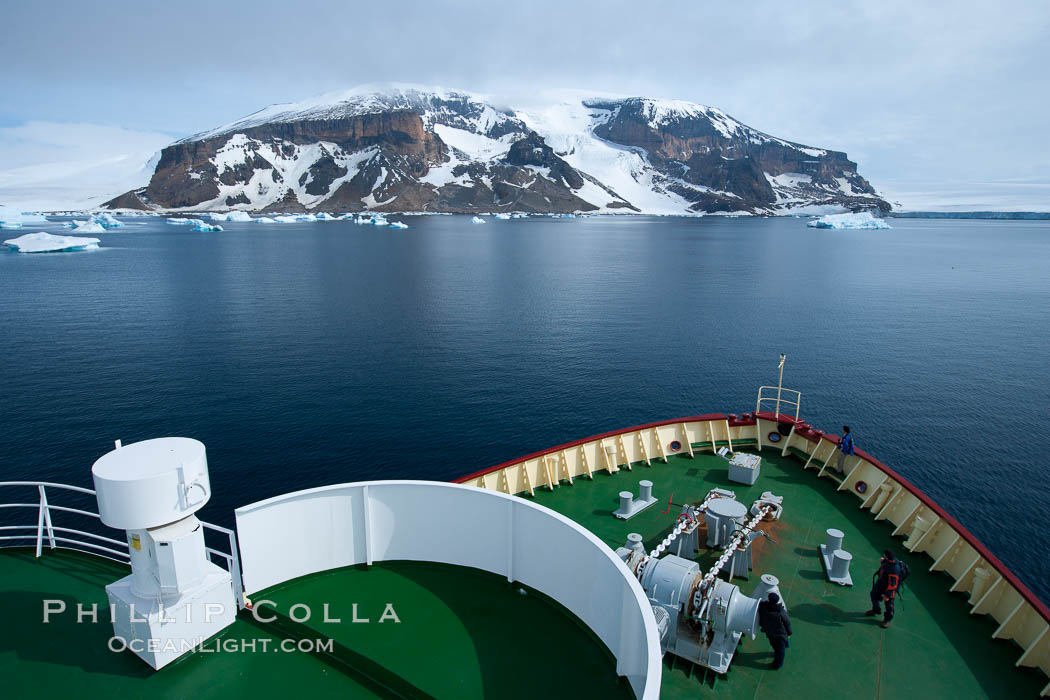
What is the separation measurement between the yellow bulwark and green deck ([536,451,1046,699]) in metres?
0.31

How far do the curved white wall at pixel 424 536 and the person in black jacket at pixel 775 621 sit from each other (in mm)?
3745

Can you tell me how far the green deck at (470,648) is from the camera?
23.2ft

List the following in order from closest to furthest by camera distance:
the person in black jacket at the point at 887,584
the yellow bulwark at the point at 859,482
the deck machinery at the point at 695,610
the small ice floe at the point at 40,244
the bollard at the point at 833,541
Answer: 1. the deck machinery at the point at 695,610
2. the yellow bulwark at the point at 859,482
3. the person in black jacket at the point at 887,584
4. the bollard at the point at 833,541
5. the small ice floe at the point at 40,244

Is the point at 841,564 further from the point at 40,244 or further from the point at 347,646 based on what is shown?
the point at 40,244

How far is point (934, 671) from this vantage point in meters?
10.3

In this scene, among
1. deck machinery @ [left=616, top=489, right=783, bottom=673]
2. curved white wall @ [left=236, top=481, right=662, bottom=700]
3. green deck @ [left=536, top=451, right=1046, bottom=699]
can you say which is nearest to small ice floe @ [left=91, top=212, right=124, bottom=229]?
green deck @ [left=536, top=451, right=1046, bottom=699]

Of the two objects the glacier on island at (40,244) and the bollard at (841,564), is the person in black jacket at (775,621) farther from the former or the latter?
the glacier on island at (40,244)

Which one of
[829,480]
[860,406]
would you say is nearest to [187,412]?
[829,480]

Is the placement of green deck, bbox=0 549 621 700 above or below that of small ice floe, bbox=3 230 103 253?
below

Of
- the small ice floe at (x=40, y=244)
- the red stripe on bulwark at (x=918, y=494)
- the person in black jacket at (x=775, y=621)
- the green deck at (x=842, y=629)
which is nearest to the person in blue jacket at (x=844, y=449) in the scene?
the red stripe on bulwark at (x=918, y=494)

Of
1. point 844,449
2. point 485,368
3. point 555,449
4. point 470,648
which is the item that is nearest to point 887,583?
point 844,449

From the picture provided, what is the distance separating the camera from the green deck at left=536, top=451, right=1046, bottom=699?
9953 mm

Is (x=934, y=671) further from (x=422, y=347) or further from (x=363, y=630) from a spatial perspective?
(x=422, y=347)

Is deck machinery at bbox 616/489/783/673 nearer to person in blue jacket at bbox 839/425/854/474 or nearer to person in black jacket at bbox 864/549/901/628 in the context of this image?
person in black jacket at bbox 864/549/901/628
